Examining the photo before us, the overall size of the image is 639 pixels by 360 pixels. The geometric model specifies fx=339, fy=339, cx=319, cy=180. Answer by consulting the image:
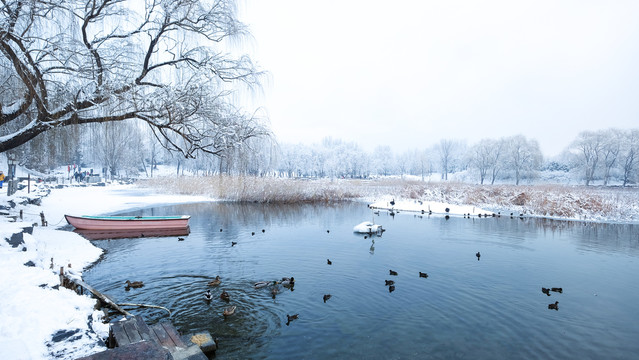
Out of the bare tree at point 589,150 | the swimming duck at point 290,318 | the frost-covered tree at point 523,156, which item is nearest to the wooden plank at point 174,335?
the swimming duck at point 290,318

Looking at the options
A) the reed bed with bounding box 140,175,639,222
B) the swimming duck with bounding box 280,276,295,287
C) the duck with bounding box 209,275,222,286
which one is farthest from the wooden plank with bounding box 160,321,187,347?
the reed bed with bounding box 140,175,639,222

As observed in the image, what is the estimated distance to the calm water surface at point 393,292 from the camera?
7.80 m

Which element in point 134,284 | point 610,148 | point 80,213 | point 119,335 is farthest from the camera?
point 610,148

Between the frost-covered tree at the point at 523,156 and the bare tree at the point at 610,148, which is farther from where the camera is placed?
the frost-covered tree at the point at 523,156

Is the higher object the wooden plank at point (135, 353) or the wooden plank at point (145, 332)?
the wooden plank at point (135, 353)

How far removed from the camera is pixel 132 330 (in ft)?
20.3

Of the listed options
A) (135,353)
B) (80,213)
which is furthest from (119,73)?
(80,213)

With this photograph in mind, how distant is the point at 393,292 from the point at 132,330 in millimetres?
7579

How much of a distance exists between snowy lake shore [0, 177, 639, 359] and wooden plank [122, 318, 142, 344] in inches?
14.0

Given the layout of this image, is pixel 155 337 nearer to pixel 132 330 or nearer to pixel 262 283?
pixel 132 330

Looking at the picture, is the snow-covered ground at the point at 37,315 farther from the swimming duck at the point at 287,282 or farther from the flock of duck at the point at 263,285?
the swimming duck at the point at 287,282

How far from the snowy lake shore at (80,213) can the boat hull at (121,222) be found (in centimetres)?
164

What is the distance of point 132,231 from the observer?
61.7 ft

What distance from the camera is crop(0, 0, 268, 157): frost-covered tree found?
359 inches
